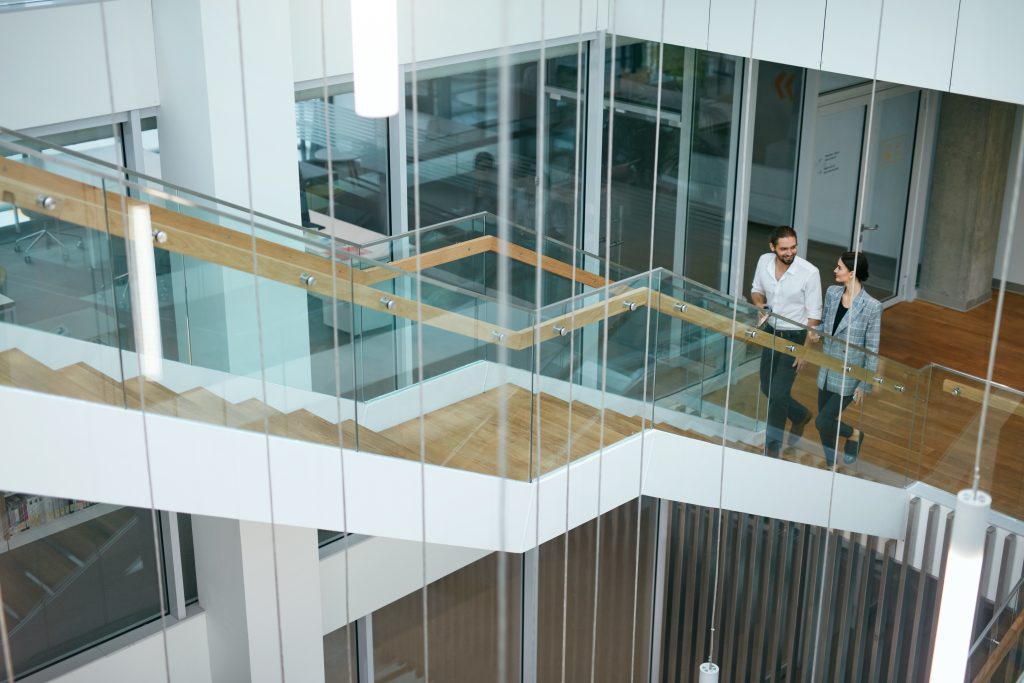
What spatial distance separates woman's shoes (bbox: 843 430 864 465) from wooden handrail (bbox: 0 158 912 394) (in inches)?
12.6

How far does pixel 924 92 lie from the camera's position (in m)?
9.87

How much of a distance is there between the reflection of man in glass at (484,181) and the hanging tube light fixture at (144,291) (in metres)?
3.63

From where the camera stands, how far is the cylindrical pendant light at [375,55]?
2631 mm

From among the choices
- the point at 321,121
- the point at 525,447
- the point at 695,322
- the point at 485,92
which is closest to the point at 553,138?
the point at 485,92

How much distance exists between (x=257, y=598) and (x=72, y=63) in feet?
8.96

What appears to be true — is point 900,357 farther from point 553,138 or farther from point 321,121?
point 321,121

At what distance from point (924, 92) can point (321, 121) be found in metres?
5.46

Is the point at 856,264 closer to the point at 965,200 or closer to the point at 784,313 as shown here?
the point at 784,313

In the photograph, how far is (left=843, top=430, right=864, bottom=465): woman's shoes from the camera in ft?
21.2

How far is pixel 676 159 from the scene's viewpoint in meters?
8.70

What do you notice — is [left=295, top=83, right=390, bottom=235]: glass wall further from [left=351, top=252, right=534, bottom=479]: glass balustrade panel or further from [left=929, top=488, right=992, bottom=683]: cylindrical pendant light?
[left=929, top=488, right=992, bottom=683]: cylindrical pendant light

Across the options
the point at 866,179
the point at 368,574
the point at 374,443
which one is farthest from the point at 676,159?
the point at 374,443

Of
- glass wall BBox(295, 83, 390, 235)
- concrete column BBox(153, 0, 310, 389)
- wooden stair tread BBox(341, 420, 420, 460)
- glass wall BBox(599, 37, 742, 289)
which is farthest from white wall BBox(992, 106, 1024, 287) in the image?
wooden stair tread BBox(341, 420, 420, 460)

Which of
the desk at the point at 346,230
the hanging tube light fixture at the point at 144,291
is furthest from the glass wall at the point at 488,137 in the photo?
the hanging tube light fixture at the point at 144,291
